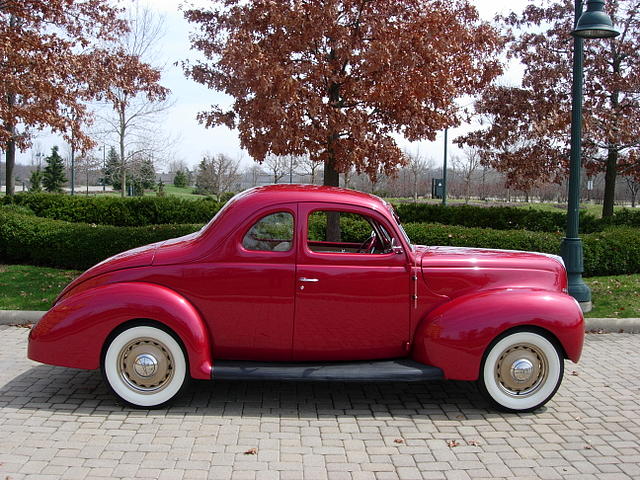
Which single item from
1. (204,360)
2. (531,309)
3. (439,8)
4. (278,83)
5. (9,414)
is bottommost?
(9,414)

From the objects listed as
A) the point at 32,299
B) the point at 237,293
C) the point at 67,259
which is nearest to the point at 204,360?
the point at 237,293

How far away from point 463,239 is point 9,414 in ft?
26.4

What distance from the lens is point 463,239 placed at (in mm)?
10633

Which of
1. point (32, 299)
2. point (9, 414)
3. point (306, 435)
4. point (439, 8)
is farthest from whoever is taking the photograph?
point (439, 8)

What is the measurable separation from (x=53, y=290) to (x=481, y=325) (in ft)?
22.1

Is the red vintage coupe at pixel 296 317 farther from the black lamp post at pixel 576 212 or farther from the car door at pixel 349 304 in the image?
the black lamp post at pixel 576 212

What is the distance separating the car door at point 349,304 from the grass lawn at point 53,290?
430cm

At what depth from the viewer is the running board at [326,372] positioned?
4.60 meters

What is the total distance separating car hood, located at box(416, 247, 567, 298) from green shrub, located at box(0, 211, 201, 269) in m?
6.18

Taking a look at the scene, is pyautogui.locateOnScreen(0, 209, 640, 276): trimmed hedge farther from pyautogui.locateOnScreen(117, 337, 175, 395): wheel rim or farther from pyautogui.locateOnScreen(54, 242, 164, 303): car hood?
pyautogui.locateOnScreen(117, 337, 175, 395): wheel rim

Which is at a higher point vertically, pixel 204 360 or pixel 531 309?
pixel 531 309

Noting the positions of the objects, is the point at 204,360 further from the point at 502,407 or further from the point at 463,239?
the point at 463,239

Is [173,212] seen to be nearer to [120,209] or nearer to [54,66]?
[120,209]

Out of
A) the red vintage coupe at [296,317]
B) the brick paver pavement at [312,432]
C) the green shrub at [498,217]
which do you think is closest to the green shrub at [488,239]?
the green shrub at [498,217]
